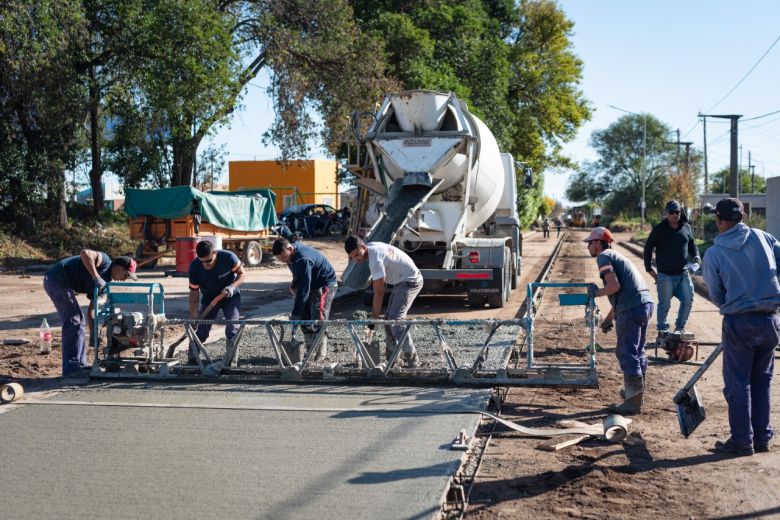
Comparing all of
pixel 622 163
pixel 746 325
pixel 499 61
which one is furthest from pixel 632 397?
pixel 622 163

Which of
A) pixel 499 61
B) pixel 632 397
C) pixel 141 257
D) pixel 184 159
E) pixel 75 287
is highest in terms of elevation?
pixel 499 61

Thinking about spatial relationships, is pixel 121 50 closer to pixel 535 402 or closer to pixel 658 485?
pixel 535 402

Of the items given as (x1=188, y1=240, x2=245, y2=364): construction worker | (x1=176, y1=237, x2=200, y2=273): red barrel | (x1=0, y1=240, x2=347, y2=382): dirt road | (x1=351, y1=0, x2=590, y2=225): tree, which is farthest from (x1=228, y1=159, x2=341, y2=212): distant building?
(x1=188, y1=240, x2=245, y2=364): construction worker

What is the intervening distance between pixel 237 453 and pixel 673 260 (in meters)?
6.51

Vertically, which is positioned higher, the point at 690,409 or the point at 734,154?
the point at 734,154

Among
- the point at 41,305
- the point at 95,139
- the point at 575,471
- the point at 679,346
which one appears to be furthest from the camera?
the point at 95,139

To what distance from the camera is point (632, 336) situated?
296 inches

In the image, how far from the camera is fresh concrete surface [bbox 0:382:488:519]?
16.7ft

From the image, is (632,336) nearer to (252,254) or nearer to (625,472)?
(625,472)

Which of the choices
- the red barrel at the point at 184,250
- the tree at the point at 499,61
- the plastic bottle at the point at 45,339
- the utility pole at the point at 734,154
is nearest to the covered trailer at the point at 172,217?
the red barrel at the point at 184,250

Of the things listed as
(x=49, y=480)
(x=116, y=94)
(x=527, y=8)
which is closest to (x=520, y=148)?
(x=527, y=8)

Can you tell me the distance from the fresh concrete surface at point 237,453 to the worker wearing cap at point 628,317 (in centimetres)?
131

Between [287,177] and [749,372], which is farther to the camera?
[287,177]

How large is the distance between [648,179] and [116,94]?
285 feet
